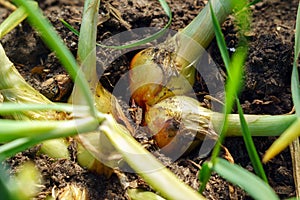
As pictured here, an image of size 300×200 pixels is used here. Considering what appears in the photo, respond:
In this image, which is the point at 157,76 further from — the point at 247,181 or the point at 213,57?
the point at 247,181

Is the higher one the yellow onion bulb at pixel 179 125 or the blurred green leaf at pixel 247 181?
the blurred green leaf at pixel 247 181

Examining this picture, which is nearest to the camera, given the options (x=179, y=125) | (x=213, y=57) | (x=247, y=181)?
(x=247, y=181)

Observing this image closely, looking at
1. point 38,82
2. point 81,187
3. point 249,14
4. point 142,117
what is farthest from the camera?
point 249,14

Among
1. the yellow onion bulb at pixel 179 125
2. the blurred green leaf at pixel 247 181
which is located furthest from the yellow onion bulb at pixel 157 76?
the blurred green leaf at pixel 247 181

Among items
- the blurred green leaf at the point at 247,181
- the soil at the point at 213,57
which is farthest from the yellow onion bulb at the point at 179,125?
the blurred green leaf at the point at 247,181

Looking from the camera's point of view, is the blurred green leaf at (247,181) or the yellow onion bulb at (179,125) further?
the yellow onion bulb at (179,125)

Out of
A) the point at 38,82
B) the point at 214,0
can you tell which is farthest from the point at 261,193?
the point at 38,82

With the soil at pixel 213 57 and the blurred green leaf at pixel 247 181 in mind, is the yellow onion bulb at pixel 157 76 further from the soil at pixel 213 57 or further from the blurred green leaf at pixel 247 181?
the blurred green leaf at pixel 247 181

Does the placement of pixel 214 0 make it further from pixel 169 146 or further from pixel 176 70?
pixel 169 146

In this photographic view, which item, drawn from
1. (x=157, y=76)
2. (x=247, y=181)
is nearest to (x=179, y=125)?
(x=157, y=76)
